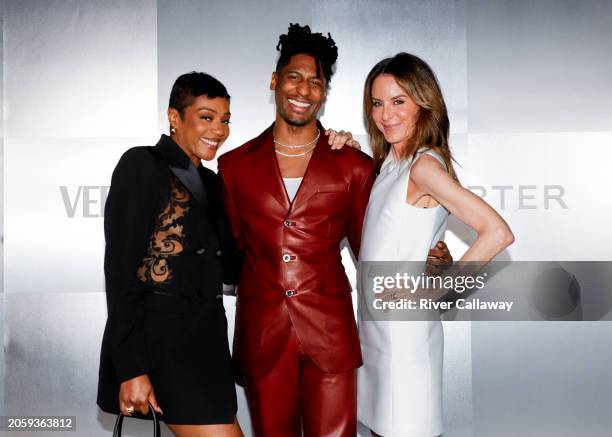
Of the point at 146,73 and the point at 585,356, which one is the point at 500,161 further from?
the point at 146,73

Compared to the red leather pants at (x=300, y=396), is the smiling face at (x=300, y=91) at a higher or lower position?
higher

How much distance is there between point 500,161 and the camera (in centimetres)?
346

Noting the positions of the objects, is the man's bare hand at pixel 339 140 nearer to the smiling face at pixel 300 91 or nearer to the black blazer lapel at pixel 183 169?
the smiling face at pixel 300 91

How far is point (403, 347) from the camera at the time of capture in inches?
91.4

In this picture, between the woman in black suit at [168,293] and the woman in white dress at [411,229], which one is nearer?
the woman in black suit at [168,293]

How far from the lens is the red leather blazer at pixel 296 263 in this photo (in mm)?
2367

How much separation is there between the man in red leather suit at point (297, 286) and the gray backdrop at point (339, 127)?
1.07 metres

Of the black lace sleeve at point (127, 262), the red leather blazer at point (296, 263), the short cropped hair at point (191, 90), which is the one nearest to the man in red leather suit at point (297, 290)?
the red leather blazer at point (296, 263)

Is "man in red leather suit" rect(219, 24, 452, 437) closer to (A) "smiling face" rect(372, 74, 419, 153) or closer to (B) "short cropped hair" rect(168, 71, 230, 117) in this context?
(A) "smiling face" rect(372, 74, 419, 153)

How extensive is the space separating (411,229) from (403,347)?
1.51 ft

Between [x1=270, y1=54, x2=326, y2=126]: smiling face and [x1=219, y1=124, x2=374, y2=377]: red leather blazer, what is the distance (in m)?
0.17

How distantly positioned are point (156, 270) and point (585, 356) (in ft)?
8.81

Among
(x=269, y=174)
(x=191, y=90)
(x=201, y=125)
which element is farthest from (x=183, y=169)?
(x=269, y=174)

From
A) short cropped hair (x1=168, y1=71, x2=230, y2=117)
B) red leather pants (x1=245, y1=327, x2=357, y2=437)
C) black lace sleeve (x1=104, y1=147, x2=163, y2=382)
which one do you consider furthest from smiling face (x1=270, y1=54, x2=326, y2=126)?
red leather pants (x1=245, y1=327, x2=357, y2=437)
